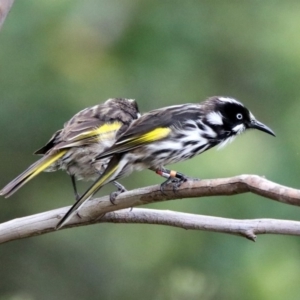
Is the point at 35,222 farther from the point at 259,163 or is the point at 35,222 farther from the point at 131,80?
the point at 131,80

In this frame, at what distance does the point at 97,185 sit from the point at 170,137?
45 centimetres

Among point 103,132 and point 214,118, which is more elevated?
point 214,118

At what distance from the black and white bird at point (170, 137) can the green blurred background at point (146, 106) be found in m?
1.86

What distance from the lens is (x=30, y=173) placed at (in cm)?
490

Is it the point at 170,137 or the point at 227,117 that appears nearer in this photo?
the point at 170,137

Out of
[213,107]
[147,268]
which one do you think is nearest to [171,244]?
[147,268]

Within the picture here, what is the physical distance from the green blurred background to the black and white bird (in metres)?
1.86

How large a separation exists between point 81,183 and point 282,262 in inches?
66.0

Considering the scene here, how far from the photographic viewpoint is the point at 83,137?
536 centimetres

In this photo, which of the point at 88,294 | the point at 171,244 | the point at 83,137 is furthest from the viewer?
the point at 88,294

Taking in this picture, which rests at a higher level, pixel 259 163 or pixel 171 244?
pixel 259 163

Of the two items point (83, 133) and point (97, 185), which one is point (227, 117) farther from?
point (83, 133)

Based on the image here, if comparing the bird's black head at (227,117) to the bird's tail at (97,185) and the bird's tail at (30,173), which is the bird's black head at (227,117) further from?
the bird's tail at (30,173)

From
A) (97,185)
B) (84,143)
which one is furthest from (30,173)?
(97,185)
